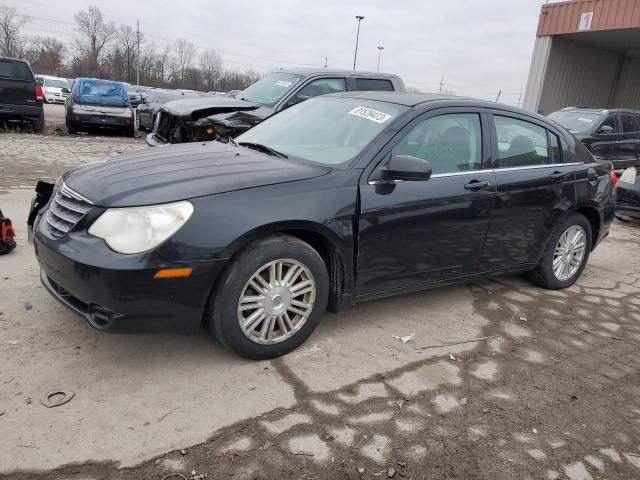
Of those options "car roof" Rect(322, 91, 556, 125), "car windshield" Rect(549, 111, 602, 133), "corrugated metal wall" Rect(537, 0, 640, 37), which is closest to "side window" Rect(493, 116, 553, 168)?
"car roof" Rect(322, 91, 556, 125)

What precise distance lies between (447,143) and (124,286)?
8.01 ft

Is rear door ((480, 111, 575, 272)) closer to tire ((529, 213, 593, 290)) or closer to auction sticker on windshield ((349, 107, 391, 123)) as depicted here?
tire ((529, 213, 593, 290))

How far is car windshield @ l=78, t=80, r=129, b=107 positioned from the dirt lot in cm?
1079

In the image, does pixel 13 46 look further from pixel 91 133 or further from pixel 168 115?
pixel 168 115

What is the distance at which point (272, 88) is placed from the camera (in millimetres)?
7875

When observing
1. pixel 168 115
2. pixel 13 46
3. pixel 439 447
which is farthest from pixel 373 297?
pixel 13 46

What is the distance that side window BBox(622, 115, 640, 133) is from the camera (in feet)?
40.3

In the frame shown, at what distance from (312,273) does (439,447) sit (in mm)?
1185

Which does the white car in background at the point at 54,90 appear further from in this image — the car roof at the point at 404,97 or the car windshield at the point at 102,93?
the car roof at the point at 404,97

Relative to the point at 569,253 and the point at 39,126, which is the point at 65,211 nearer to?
the point at 569,253

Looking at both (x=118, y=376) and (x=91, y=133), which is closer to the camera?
(x=118, y=376)

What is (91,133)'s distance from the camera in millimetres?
14500

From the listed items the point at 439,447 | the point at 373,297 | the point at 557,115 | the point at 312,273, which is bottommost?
the point at 439,447

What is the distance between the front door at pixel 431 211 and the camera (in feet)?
11.1
